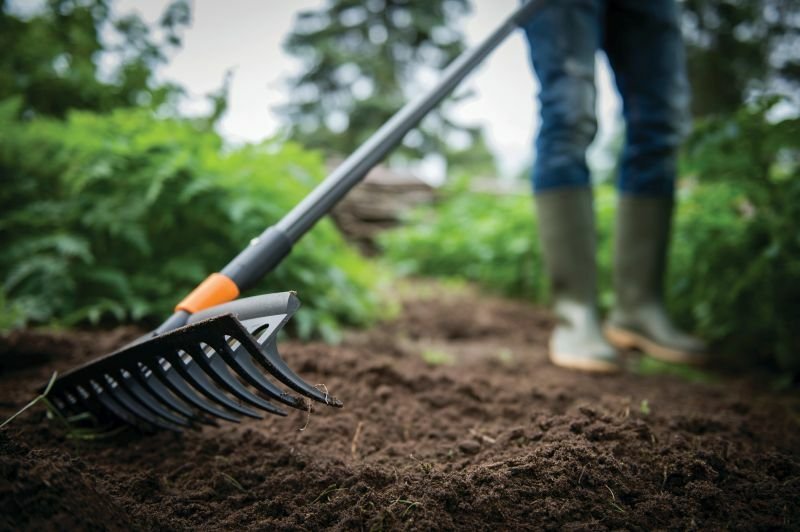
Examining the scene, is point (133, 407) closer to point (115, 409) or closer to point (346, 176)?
point (115, 409)

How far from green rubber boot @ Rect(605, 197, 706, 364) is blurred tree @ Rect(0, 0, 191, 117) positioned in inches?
102

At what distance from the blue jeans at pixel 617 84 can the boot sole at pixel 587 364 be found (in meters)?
0.75

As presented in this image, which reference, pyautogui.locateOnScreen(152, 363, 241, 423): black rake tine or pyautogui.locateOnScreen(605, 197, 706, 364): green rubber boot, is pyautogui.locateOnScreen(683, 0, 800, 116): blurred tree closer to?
pyautogui.locateOnScreen(605, 197, 706, 364): green rubber boot

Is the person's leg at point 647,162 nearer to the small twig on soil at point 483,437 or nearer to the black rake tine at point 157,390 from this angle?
the small twig on soil at point 483,437

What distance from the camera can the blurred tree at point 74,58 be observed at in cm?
292

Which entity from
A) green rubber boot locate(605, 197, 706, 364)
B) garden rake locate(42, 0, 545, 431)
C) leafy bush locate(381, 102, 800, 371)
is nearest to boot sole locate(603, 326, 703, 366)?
green rubber boot locate(605, 197, 706, 364)

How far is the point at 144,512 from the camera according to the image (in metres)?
0.92

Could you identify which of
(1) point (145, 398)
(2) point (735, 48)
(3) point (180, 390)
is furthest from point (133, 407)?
(2) point (735, 48)

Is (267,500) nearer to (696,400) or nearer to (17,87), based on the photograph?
(696,400)

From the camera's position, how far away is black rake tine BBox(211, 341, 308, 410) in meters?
0.92

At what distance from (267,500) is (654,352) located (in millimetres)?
2100

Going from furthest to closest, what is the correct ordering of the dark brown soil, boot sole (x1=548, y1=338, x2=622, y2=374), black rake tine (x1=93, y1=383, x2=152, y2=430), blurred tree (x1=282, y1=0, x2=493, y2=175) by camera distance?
blurred tree (x1=282, y1=0, x2=493, y2=175) → boot sole (x1=548, y1=338, x2=622, y2=374) → black rake tine (x1=93, y1=383, x2=152, y2=430) → the dark brown soil

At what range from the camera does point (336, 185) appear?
1407 mm

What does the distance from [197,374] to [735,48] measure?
975 centimetres
